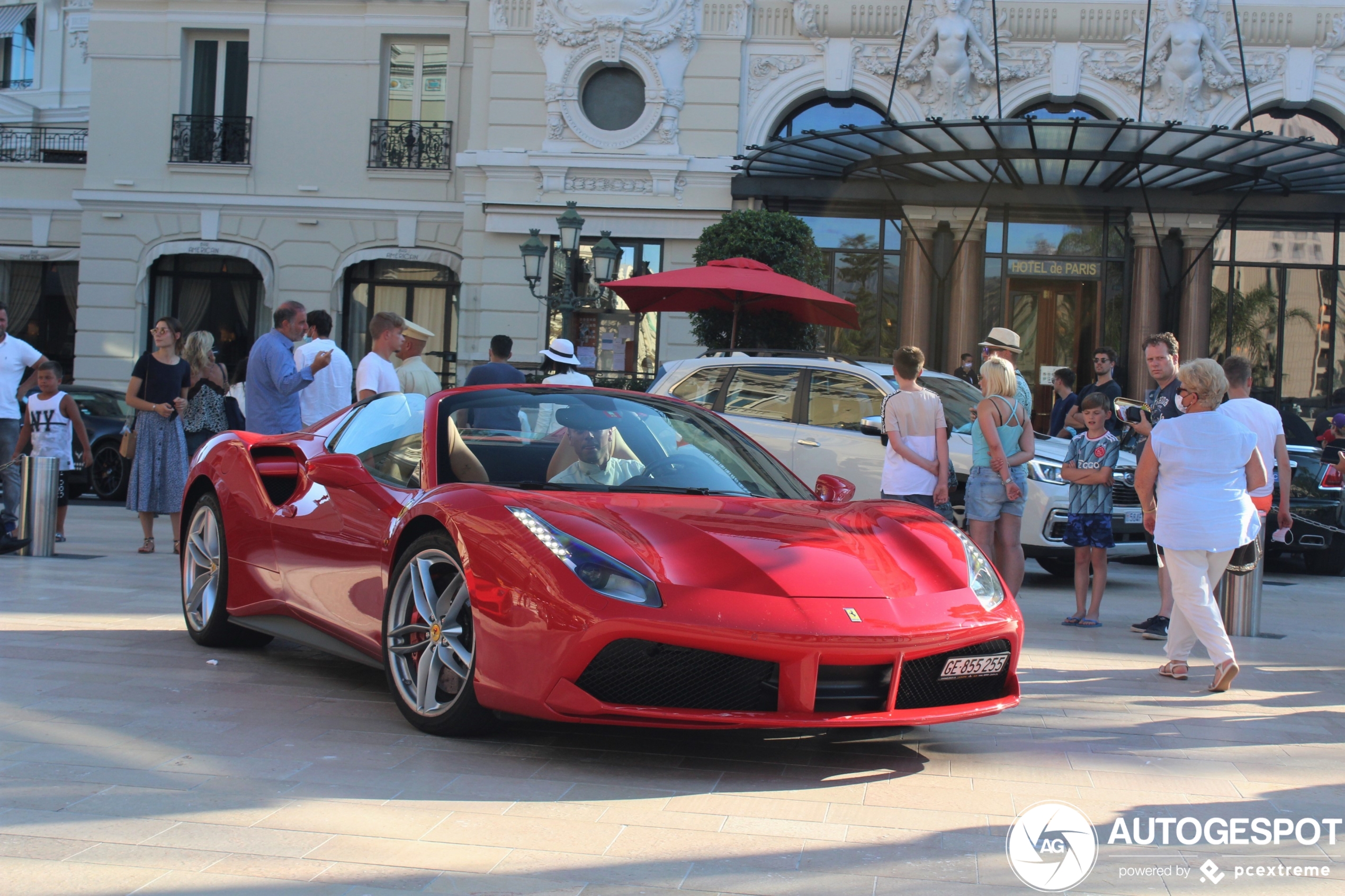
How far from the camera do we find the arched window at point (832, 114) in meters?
21.8

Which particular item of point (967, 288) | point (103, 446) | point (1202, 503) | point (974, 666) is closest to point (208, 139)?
point (103, 446)

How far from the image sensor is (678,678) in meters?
4.02

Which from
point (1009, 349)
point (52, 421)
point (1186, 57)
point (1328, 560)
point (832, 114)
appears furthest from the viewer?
point (832, 114)

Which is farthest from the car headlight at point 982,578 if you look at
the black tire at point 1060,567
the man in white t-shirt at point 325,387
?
the black tire at point 1060,567

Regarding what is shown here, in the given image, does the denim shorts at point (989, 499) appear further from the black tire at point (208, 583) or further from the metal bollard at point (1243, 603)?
the black tire at point (208, 583)

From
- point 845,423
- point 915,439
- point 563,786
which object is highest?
point 845,423

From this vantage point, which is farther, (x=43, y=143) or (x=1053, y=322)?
(x=43, y=143)

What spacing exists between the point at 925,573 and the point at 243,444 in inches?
131

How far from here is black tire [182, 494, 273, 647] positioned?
20.0 feet

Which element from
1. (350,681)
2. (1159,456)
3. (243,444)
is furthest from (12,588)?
(1159,456)

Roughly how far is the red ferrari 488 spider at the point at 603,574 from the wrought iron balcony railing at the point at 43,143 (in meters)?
24.3

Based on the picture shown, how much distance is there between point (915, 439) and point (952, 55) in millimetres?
13630

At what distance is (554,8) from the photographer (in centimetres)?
2134

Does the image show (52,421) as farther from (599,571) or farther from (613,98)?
(613,98)
